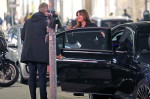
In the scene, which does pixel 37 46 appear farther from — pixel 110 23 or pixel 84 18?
pixel 110 23

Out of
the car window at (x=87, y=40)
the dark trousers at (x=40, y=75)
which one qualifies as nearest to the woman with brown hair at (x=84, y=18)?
the car window at (x=87, y=40)

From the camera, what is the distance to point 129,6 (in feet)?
203

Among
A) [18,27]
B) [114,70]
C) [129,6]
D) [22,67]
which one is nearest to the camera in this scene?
[114,70]

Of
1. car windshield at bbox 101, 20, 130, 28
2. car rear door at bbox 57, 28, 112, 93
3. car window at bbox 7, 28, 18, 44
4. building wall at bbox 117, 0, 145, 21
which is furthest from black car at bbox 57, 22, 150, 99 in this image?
building wall at bbox 117, 0, 145, 21

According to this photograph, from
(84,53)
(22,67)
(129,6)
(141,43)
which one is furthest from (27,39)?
(129,6)

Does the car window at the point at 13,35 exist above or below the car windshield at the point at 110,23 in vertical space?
below

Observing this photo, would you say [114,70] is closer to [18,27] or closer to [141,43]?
[141,43]

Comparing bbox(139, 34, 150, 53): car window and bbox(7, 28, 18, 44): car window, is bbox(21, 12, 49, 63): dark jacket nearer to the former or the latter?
bbox(139, 34, 150, 53): car window

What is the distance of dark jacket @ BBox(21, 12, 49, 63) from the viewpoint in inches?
403

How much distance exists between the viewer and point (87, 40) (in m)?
10.5

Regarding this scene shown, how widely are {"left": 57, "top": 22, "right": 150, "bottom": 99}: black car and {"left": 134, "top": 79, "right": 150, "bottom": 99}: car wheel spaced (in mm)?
16

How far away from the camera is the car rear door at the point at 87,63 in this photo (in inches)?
391

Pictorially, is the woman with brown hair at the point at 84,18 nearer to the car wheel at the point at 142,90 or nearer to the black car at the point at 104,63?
the black car at the point at 104,63

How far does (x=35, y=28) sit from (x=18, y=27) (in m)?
5.55
